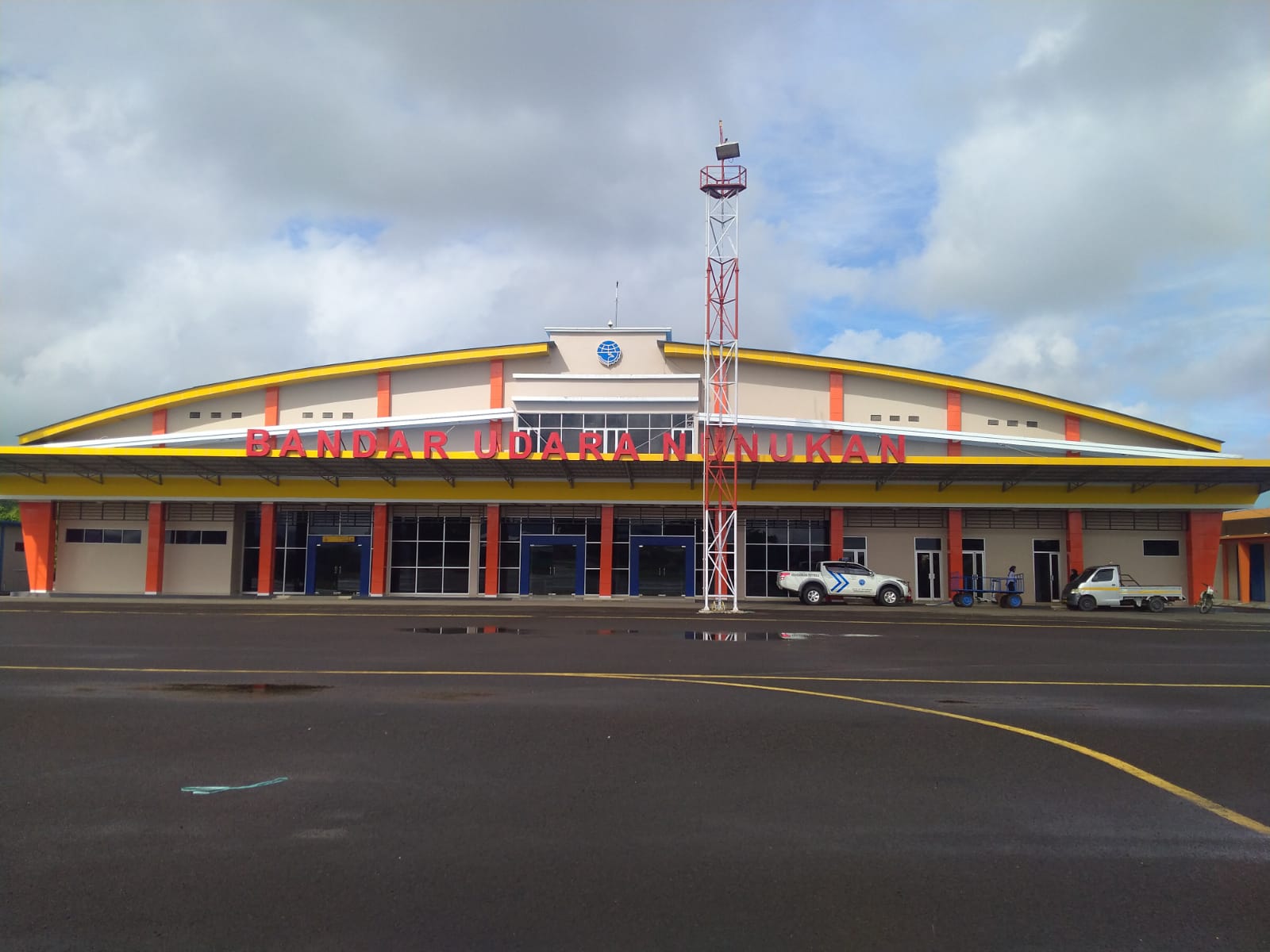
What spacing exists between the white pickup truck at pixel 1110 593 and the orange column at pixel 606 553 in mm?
18378

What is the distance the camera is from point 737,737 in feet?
29.8

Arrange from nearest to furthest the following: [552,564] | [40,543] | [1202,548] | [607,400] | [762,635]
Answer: [762,635] < [1202,548] < [40,543] < [552,564] < [607,400]

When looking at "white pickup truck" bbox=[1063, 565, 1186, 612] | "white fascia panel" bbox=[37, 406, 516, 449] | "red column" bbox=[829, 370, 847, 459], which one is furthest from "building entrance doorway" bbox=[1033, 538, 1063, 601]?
"white fascia panel" bbox=[37, 406, 516, 449]

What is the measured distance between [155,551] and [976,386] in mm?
36673

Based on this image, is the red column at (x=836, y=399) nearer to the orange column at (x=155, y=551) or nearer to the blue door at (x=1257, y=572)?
the blue door at (x=1257, y=572)

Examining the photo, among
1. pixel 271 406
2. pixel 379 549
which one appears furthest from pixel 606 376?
pixel 271 406

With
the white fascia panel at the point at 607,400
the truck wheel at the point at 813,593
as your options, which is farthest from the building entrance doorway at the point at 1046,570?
the white fascia panel at the point at 607,400

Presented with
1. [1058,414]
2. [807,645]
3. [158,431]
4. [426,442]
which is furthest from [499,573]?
[1058,414]

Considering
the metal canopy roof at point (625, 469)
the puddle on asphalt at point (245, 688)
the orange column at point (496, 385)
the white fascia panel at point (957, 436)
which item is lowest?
the puddle on asphalt at point (245, 688)

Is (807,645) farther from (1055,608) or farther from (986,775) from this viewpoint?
(1055,608)

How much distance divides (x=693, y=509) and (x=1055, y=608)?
49.0 feet

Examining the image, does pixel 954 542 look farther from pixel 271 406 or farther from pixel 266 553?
pixel 271 406

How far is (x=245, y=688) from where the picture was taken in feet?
39.0

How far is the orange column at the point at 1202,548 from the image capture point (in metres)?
36.0
